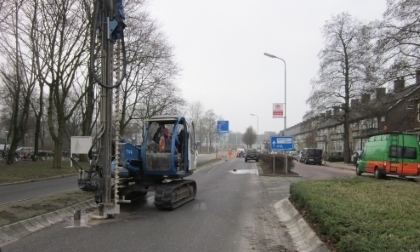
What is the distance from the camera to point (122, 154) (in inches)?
453

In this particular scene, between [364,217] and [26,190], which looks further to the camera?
[26,190]

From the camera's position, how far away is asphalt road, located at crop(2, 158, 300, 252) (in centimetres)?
741

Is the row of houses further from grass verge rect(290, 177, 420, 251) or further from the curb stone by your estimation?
grass verge rect(290, 177, 420, 251)

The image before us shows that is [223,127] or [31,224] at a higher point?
[223,127]

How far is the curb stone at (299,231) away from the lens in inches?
282

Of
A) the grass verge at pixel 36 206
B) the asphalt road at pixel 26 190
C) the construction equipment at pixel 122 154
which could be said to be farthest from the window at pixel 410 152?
the asphalt road at pixel 26 190

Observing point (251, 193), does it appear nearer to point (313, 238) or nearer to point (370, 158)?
point (313, 238)

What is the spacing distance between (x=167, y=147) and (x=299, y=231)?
5.44 m

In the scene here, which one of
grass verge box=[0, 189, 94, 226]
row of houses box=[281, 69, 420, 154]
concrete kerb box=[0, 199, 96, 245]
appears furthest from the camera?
row of houses box=[281, 69, 420, 154]

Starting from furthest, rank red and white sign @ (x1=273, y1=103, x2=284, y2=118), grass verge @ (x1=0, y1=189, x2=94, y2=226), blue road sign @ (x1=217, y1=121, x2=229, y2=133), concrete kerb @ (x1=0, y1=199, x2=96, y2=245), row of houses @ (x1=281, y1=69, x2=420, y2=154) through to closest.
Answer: blue road sign @ (x1=217, y1=121, x2=229, y2=133), row of houses @ (x1=281, y1=69, x2=420, y2=154), red and white sign @ (x1=273, y1=103, x2=284, y2=118), grass verge @ (x1=0, y1=189, x2=94, y2=226), concrete kerb @ (x1=0, y1=199, x2=96, y2=245)

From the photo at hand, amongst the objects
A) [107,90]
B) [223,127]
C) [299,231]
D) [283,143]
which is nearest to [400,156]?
[283,143]

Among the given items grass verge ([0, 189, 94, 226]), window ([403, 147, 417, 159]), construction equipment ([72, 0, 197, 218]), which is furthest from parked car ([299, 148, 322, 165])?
grass verge ([0, 189, 94, 226])

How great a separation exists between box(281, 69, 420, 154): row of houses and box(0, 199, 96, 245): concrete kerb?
21.8m

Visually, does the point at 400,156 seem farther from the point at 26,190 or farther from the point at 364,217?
the point at 26,190
